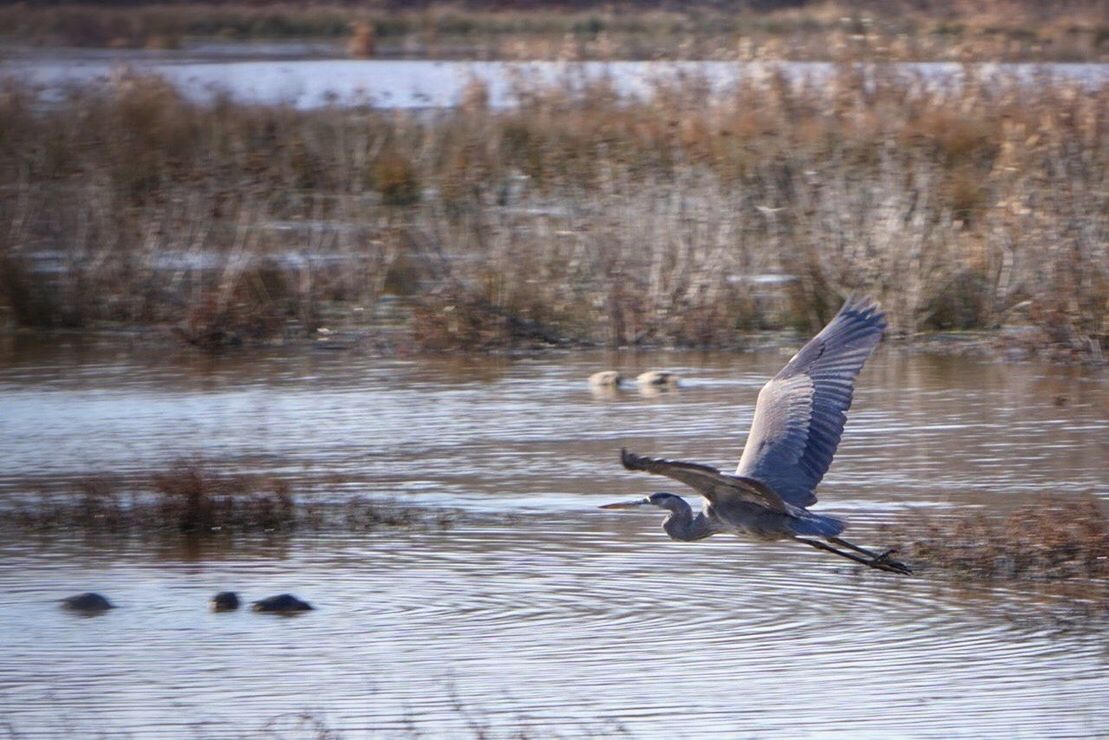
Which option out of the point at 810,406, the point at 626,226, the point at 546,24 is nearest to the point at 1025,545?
the point at 810,406

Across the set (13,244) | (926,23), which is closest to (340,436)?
(13,244)

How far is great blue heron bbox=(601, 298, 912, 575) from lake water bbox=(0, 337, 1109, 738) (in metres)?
0.39

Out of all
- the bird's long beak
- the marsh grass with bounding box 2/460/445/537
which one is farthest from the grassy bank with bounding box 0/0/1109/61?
the bird's long beak

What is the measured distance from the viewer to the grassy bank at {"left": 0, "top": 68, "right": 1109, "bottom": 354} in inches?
486

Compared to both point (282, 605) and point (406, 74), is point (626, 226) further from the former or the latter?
point (406, 74)

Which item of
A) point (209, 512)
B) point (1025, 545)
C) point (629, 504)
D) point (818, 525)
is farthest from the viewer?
point (209, 512)

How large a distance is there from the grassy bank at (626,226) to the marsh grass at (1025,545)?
457 centimetres

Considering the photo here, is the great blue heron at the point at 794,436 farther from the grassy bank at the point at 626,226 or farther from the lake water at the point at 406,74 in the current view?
the lake water at the point at 406,74

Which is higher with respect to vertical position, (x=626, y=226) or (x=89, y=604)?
(x=626, y=226)

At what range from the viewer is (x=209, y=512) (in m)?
8.39

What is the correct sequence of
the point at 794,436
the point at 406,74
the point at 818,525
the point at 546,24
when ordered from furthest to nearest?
the point at 546,24
the point at 406,74
the point at 794,436
the point at 818,525

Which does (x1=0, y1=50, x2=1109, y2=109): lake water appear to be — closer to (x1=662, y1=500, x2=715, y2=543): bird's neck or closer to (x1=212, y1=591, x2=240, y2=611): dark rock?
(x1=662, y1=500, x2=715, y2=543): bird's neck

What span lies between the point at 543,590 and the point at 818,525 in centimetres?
143

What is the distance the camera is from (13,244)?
1370cm
